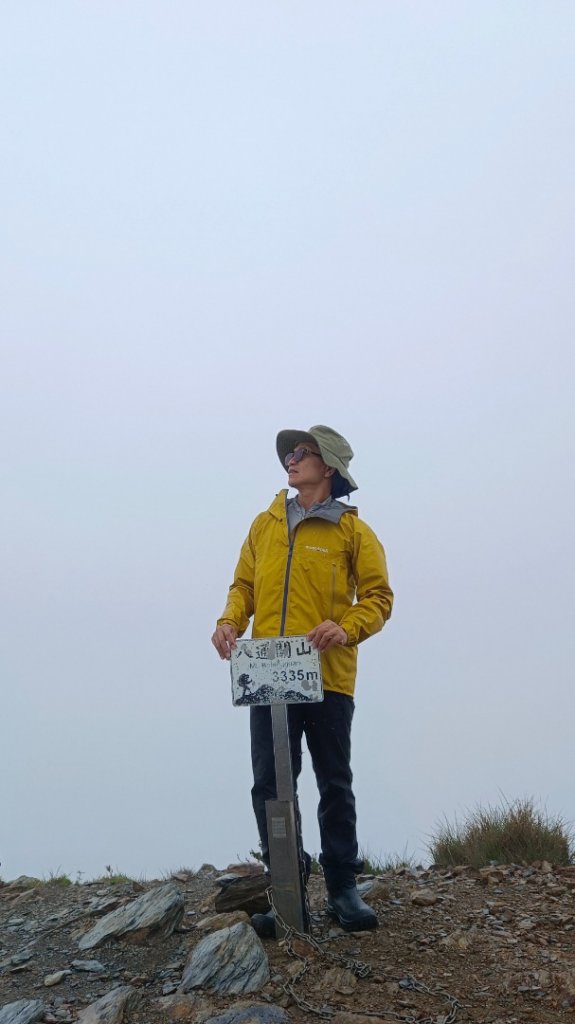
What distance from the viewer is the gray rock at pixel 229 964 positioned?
4.38m

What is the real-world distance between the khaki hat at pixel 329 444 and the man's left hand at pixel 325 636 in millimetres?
1080

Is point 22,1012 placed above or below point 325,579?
below

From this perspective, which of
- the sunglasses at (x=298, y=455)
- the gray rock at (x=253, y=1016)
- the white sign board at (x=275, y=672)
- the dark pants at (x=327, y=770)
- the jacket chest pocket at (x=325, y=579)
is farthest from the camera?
the sunglasses at (x=298, y=455)

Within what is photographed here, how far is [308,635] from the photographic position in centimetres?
482

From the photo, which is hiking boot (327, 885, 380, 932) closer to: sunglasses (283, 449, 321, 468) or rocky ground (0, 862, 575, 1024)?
rocky ground (0, 862, 575, 1024)

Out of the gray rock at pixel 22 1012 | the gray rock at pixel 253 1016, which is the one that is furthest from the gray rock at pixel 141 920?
the gray rock at pixel 253 1016

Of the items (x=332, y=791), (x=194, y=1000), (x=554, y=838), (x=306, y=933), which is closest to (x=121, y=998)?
(x=194, y=1000)

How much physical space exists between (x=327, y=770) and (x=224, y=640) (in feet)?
3.11

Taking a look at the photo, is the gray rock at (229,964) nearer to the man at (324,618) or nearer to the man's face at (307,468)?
the man at (324,618)

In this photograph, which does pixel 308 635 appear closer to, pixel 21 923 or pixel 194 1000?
pixel 194 1000

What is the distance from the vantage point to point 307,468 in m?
5.51

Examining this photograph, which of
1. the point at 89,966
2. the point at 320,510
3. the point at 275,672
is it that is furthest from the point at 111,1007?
the point at 320,510

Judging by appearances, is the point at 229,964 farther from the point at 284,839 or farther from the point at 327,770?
the point at 327,770

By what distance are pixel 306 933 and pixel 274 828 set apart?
0.61 m
